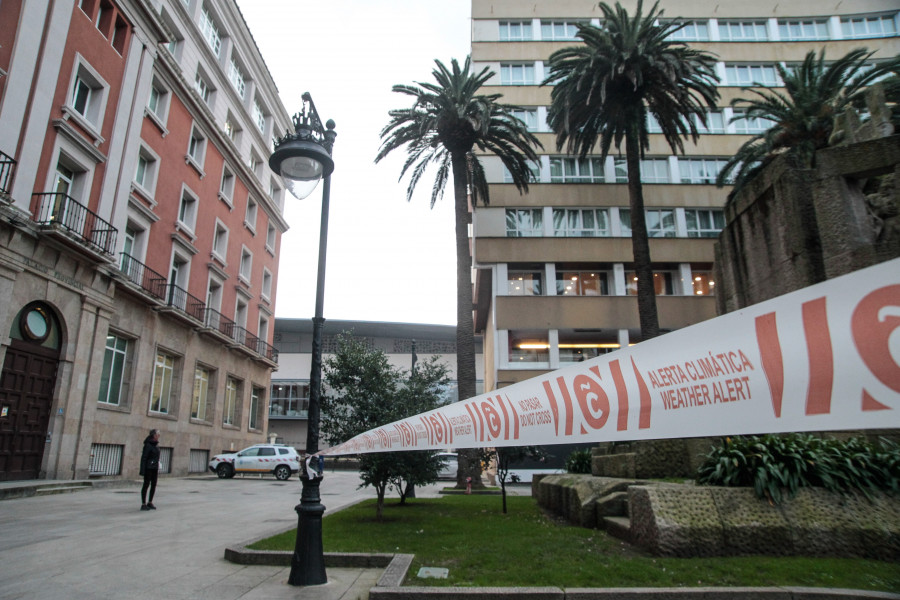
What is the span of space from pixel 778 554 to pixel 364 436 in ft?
17.6

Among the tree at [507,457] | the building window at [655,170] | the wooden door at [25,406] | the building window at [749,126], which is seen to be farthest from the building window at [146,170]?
the building window at [749,126]

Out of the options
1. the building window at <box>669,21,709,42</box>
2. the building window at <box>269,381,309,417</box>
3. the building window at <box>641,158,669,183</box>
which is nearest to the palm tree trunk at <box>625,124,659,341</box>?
the building window at <box>641,158,669,183</box>

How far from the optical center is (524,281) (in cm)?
3359

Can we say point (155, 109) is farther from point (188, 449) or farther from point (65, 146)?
point (188, 449)

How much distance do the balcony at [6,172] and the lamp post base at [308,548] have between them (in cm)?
1400

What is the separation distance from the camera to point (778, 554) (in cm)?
629

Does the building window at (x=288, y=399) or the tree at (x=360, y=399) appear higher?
the building window at (x=288, y=399)

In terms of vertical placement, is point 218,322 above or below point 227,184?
below

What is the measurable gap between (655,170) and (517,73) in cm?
1205

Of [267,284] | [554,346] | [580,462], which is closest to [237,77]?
[267,284]

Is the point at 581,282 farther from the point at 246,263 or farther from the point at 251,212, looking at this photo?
the point at 251,212

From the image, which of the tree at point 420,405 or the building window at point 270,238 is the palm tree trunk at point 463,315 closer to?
the tree at point 420,405

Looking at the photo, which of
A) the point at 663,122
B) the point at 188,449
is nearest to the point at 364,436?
the point at 188,449

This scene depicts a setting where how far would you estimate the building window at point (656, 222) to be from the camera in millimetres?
34312
